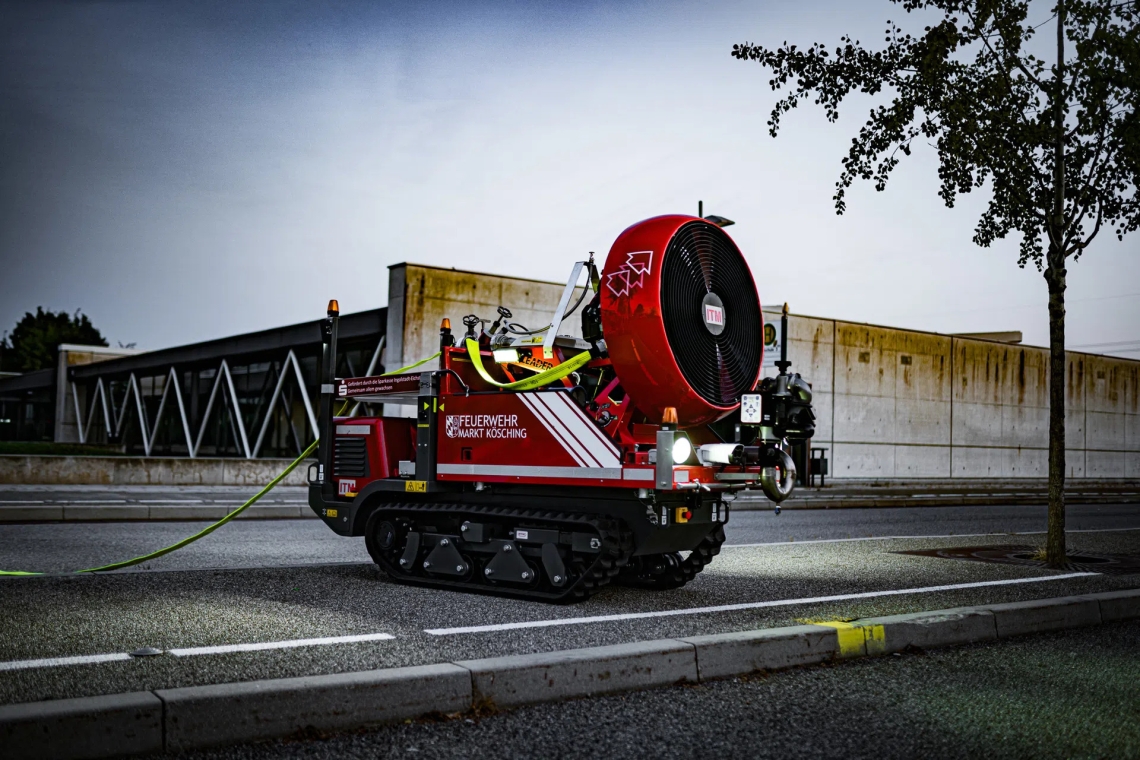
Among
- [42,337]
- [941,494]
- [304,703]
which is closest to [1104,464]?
[941,494]

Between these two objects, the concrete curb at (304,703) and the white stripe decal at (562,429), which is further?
the white stripe decal at (562,429)

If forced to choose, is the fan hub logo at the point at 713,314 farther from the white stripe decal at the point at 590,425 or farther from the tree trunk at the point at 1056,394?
the tree trunk at the point at 1056,394

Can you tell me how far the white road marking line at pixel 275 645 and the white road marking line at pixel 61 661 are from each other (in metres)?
0.29

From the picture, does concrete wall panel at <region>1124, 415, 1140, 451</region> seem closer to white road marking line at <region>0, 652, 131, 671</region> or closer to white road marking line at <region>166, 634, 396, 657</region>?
white road marking line at <region>166, 634, 396, 657</region>

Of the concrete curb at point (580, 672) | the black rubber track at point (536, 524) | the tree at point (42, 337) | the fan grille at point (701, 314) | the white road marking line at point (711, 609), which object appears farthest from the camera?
the tree at point (42, 337)

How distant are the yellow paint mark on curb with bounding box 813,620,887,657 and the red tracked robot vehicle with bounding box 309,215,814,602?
4.88ft

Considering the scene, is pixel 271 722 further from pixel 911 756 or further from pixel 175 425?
pixel 175 425

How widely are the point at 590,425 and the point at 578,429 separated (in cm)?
12

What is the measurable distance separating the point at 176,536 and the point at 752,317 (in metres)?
8.62

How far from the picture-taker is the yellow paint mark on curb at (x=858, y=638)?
6588 mm

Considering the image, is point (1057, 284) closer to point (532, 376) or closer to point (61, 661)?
point (532, 376)

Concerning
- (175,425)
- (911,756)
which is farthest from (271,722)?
(175,425)

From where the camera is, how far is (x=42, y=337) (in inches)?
4491

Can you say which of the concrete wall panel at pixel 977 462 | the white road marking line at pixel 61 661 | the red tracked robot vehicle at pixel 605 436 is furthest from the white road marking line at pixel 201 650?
the concrete wall panel at pixel 977 462
